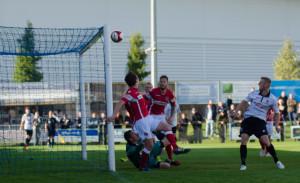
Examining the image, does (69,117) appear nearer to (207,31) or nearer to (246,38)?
(207,31)

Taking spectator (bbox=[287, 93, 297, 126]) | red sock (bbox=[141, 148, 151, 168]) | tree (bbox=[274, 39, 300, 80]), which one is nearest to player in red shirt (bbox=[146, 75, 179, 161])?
red sock (bbox=[141, 148, 151, 168])

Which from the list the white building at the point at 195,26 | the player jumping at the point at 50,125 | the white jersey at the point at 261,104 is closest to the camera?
the white jersey at the point at 261,104

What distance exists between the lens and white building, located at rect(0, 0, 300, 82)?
41.5 m

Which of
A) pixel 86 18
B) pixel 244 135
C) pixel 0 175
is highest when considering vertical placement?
pixel 86 18

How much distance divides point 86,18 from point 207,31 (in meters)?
12.8

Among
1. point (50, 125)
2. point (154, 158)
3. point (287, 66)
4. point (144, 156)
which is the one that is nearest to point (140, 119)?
point (144, 156)

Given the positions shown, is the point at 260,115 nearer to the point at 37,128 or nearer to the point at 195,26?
the point at 37,128

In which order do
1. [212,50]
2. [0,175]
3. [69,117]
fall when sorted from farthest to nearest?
[212,50], [69,117], [0,175]

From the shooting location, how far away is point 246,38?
46.7m

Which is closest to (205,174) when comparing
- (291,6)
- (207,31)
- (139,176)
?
(139,176)

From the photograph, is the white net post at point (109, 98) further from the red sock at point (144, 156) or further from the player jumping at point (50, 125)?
the player jumping at point (50, 125)

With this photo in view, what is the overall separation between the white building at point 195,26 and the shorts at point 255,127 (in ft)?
106

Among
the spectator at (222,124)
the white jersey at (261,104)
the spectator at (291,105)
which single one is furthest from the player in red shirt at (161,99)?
the spectator at (291,105)

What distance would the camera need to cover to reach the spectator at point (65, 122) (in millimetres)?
22078
